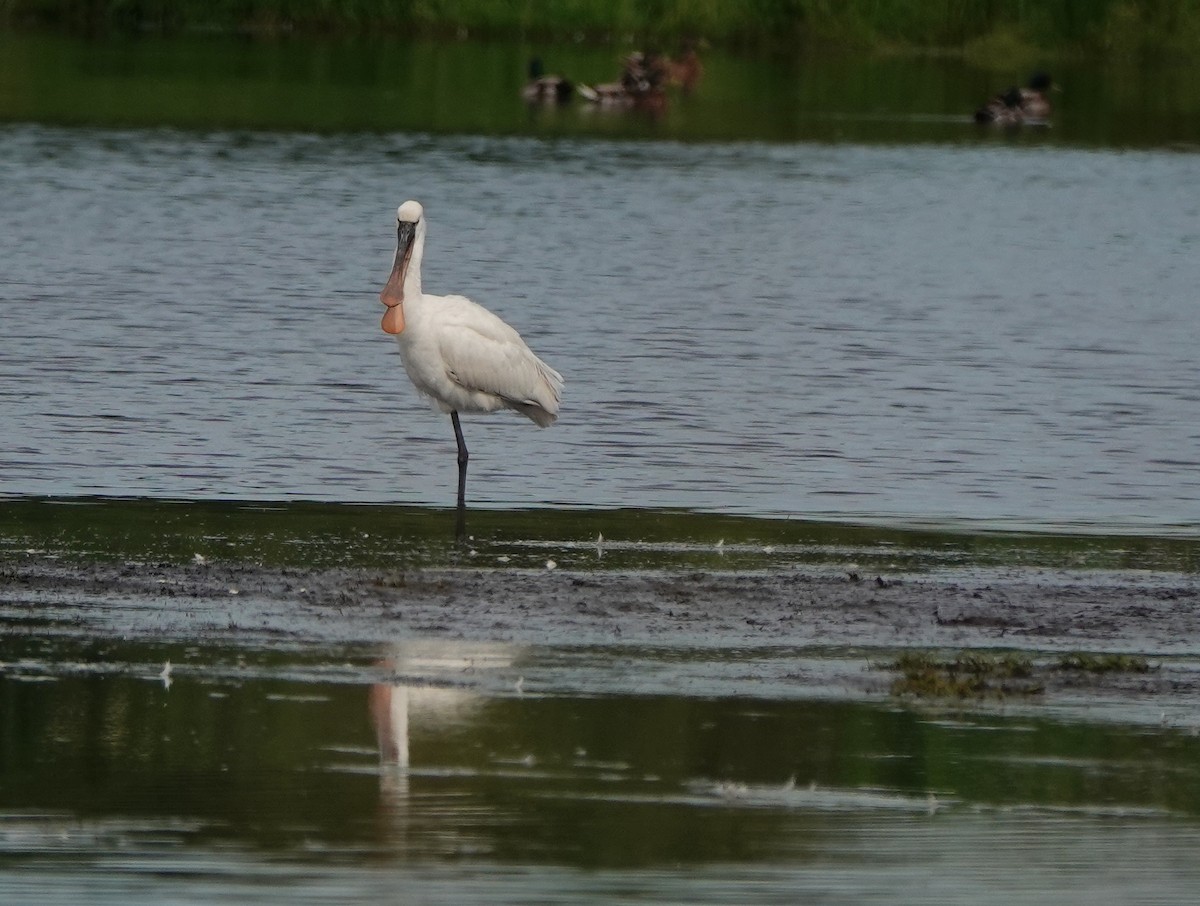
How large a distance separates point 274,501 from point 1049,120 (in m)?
34.2

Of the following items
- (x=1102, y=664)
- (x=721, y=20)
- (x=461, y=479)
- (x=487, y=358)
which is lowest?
(x=721, y=20)

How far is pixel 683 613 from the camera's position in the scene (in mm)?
9281

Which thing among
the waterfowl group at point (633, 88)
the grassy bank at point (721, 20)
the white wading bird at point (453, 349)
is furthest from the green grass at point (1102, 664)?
the grassy bank at point (721, 20)

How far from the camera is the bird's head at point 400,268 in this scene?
12.3 m

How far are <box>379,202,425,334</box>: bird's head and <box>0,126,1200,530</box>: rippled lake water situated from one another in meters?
0.78

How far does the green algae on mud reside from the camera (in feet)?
33.9

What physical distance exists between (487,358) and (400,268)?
23.1 inches

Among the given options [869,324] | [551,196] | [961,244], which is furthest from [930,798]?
[551,196]

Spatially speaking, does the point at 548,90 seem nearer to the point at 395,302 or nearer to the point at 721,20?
the point at 721,20

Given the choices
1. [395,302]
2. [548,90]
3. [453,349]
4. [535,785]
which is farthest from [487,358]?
[548,90]

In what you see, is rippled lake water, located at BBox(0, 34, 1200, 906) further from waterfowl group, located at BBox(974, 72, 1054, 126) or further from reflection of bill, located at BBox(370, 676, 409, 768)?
waterfowl group, located at BBox(974, 72, 1054, 126)

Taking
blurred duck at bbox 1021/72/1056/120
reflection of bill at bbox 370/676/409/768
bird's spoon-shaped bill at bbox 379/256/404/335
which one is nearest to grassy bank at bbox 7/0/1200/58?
blurred duck at bbox 1021/72/1056/120

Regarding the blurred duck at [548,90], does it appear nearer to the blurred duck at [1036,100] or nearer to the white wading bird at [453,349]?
the blurred duck at [1036,100]

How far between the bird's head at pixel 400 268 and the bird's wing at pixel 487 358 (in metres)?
0.22
